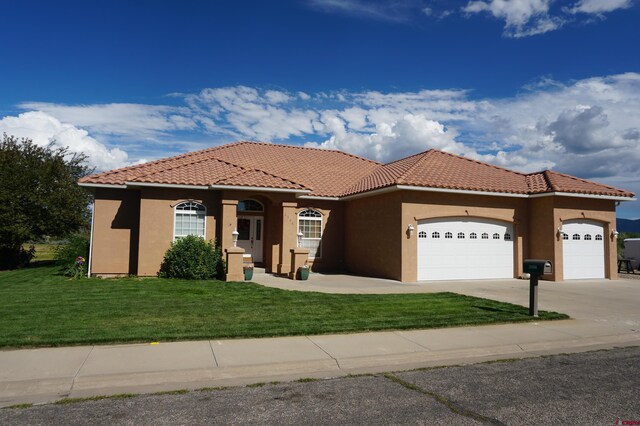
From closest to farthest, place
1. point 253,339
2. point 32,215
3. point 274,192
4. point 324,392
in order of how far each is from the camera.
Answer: point 324,392 → point 253,339 → point 274,192 → point 32,215

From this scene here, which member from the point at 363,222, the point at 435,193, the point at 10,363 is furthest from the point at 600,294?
the point at 10,363

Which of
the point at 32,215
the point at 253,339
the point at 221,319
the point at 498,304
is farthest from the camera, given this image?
the point at 32,215

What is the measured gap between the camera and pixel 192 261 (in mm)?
16219

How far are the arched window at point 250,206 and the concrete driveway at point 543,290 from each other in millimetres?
3339

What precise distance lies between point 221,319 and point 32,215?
59.3ft

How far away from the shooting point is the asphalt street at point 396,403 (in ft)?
15.4

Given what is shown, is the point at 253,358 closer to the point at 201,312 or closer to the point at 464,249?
the point at 201,312

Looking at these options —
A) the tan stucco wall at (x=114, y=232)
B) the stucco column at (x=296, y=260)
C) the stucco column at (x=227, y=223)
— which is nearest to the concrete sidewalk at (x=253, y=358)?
the stucco column at (x=296, y=260)

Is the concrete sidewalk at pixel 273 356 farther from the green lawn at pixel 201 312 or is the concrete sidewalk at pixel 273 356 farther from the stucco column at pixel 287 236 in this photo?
the stucco column at pixel 287 236

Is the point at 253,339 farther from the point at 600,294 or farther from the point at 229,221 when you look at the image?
the point at 600,294

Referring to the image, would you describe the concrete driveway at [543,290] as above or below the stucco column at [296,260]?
below

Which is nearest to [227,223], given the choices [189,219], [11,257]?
[189,219]

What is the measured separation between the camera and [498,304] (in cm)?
1193

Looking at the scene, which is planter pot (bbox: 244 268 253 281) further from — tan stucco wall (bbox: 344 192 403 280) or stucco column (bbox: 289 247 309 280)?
tan stucco wall (bbox: 344 192 403 280)
